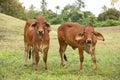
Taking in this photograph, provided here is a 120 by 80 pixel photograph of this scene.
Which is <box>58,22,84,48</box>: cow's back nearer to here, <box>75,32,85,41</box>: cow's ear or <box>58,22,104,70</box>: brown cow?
<box>58,22,104,70</box>: brown cow

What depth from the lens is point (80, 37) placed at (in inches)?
406

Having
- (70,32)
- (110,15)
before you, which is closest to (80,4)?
(110,15)

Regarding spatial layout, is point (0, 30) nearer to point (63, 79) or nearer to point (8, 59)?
point (8, 59)

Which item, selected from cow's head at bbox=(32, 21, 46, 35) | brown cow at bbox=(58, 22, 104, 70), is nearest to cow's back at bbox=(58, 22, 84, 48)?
brown cow at bbox=(58, 22, 104, 70)

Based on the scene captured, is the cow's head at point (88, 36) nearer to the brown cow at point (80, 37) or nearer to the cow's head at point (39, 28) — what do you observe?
the brown cow at point (80, 37)

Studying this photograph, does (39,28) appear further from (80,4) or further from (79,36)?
(80,4)

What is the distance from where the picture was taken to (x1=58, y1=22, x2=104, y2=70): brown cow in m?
10.1

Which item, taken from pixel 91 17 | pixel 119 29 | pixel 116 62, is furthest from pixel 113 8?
pixel 116 62

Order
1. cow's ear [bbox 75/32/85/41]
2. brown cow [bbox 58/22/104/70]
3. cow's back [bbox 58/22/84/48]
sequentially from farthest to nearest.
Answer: cow's back [bbox 58/22/84/48]
cow's ear [bbox 75/32/85/41]
brown cow [bbox 58/22/104/70]

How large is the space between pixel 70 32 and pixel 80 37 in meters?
1.04

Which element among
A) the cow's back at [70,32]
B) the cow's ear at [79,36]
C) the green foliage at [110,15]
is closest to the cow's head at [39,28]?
the cow's ear at [79,36]

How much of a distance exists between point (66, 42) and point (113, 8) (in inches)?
1644

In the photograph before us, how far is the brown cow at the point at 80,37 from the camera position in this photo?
10.1 m

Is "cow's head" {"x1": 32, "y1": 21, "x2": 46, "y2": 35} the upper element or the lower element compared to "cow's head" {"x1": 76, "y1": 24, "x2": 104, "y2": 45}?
upper
